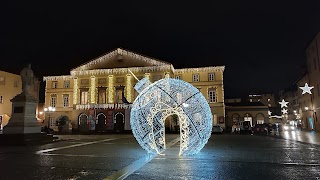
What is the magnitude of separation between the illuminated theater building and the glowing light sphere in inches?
1292

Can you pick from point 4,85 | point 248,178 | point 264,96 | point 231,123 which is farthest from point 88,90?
point 264,96

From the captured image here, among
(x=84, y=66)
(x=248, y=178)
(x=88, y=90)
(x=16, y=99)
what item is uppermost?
(x=84, y=66)

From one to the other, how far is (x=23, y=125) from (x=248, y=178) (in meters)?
16.2

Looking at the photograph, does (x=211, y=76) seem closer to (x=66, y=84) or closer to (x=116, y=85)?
(x=116, y=85)

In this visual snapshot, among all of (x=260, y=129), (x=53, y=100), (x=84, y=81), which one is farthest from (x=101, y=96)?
(x=260, y=129)

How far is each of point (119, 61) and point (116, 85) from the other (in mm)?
4327

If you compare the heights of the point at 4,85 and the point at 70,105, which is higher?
the point at 4,85

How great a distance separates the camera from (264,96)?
3976 inches

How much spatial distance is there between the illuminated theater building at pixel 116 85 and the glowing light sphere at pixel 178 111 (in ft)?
108

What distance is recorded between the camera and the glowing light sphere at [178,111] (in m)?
11.6

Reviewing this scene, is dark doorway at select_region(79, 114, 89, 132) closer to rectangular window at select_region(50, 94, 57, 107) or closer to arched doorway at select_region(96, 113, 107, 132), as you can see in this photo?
arched doorway at select_region(96, 113, 107, 132)

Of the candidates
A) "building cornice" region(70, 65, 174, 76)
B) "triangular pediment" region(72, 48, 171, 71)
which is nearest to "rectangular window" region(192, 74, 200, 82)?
"building cornice" region(70, 65, 174, 76)

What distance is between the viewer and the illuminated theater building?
151 feet

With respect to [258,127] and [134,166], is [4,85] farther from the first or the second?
[134,166]
